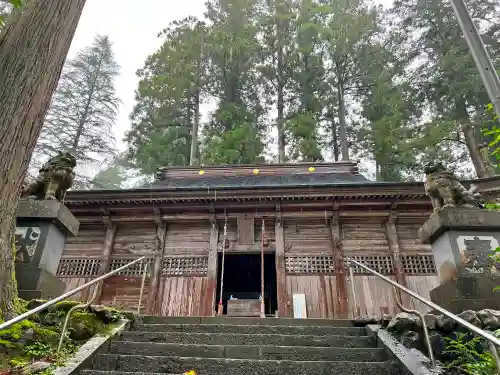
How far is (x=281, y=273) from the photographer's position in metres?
9.60

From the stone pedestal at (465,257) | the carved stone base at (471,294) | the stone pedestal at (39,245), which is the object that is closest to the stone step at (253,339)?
the carved stone base at (471,294)

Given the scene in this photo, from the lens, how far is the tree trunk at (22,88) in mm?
3678

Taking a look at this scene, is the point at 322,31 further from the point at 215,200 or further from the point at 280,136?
the point at 215,200

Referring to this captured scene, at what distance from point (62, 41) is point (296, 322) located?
197 inches

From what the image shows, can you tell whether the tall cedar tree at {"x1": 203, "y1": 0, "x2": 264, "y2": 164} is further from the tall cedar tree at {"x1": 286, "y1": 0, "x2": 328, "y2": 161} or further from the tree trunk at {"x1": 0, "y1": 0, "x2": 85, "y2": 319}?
the tree trunk at {"x1": 0, "y1": 0, "x2": 85, "y2": 319}

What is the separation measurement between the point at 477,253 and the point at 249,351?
3.47m

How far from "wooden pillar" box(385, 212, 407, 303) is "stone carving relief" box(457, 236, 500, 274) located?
4447mm

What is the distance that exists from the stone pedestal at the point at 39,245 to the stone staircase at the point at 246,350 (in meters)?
1.44

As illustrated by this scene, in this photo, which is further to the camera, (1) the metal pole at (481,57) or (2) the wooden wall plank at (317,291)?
A: (2) the wooden wall plank at (317,291)

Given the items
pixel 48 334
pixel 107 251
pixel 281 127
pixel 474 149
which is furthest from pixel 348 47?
pixel 48 334

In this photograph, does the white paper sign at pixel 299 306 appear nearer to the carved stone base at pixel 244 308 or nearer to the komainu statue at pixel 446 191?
the carved stone base at pixel 244 308

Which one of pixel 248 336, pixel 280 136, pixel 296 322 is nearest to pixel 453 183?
pixel 296 322

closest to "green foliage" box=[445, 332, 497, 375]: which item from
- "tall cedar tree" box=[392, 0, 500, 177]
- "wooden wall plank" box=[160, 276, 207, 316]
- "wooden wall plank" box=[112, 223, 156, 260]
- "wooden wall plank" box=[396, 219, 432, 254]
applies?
"wooden wall plank" box=[396, 219, 432, 254]

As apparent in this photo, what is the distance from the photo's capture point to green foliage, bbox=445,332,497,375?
3150 millimetres
